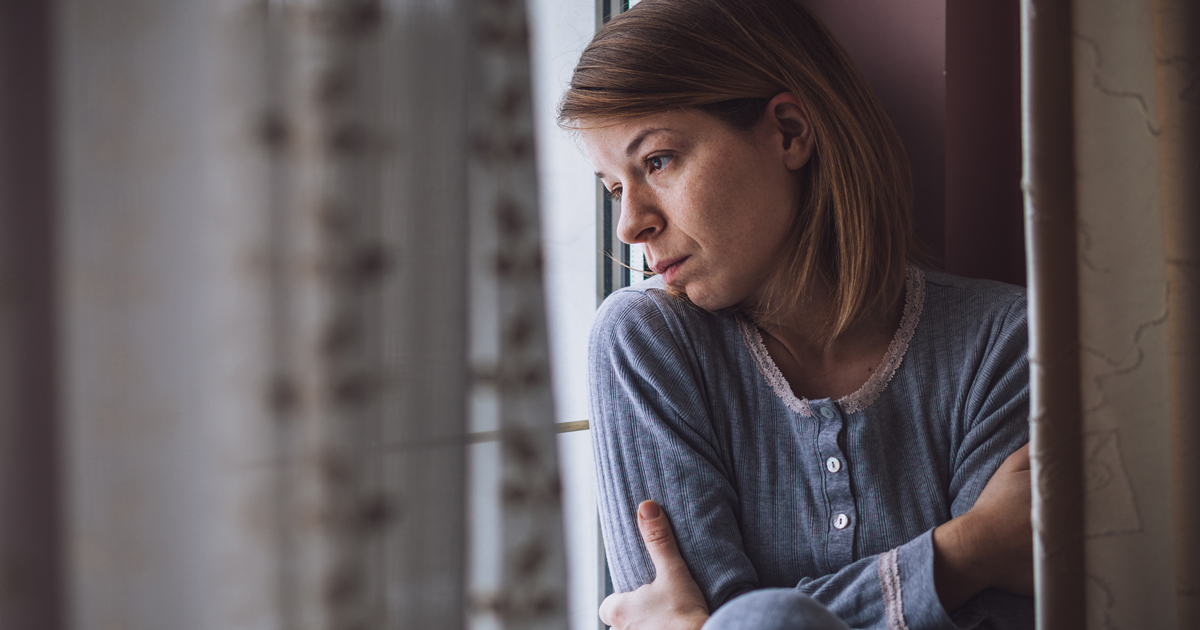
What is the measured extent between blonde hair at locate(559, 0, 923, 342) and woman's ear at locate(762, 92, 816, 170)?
0.04 ft

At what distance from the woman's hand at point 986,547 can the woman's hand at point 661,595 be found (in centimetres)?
29

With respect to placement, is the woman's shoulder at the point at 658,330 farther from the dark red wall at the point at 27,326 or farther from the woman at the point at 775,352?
the dark red wall at the point at 27,326

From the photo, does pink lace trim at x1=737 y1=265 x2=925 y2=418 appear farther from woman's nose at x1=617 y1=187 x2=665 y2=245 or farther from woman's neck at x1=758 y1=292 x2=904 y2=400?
woman's nose at x1=617 y1=187 x2=665 y2=245

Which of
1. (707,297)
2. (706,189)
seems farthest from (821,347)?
(706,189)

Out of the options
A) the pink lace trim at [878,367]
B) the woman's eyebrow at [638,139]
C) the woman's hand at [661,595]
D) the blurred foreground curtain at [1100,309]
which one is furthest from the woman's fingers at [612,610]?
the woman's eyebrow at [638,139]

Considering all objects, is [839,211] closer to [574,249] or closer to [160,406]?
[574,249]

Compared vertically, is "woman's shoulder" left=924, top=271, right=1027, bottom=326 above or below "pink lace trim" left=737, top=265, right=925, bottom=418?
above

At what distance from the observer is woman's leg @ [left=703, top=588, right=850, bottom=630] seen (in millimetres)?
658

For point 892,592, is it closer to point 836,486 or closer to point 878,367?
point 836,486

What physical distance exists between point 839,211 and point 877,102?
8.2 inches

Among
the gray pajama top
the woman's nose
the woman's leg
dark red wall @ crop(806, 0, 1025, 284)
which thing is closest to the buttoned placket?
the gray pajama top

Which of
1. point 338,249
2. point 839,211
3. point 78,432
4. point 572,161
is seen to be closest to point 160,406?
point 78,432

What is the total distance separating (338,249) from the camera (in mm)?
504

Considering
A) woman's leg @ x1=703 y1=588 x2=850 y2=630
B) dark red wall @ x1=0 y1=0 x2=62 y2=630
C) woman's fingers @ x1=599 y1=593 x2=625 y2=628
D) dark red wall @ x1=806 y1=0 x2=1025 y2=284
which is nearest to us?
dark red wall @ x1=0 y1=0 x2=62 y2=630
